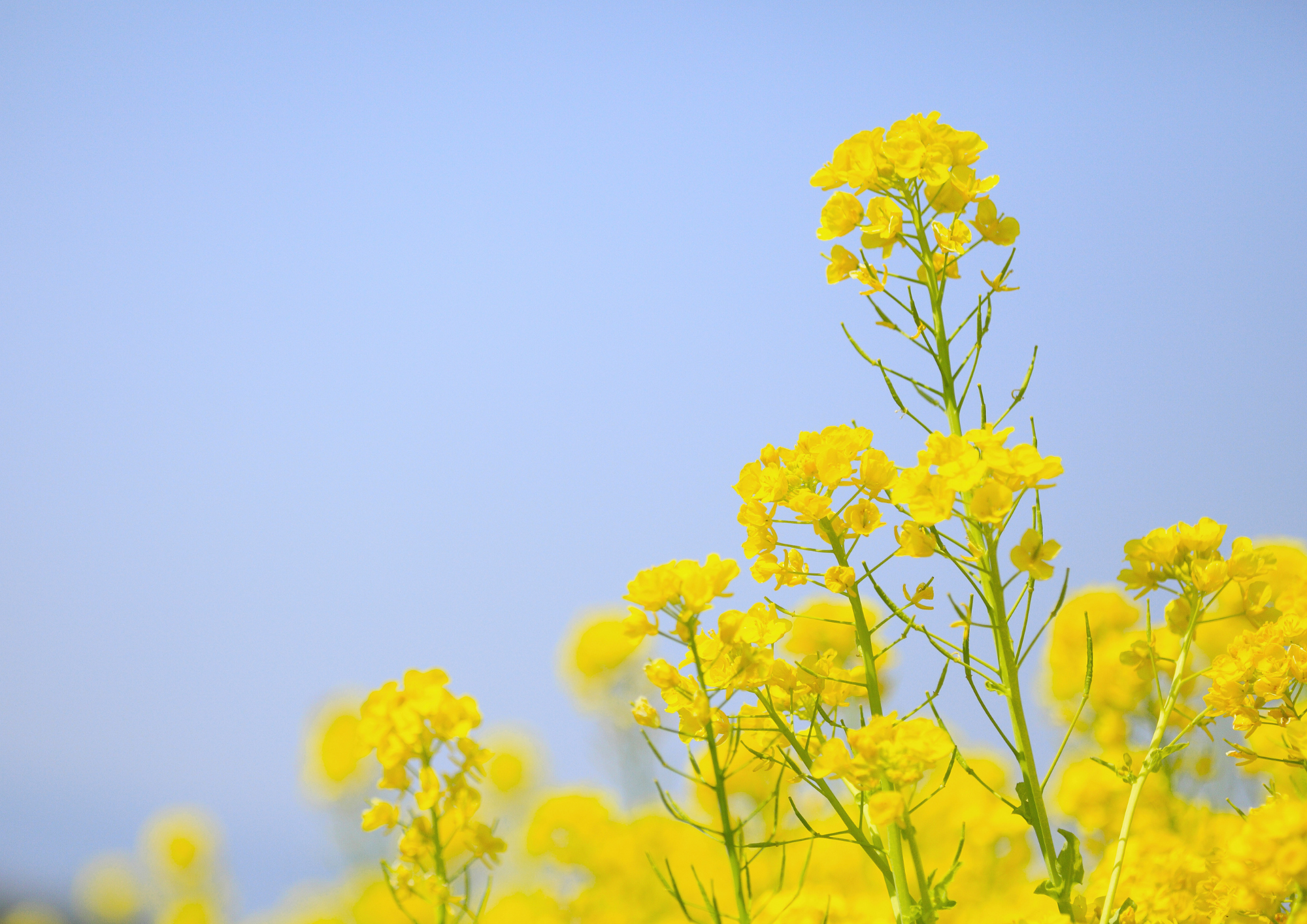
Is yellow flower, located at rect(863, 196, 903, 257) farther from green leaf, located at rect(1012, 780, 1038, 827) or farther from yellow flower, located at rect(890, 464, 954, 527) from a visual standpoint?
green leaf, located at rect(1012, 780, 1038, 827)

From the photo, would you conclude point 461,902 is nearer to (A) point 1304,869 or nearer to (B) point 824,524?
(B) point 824,524

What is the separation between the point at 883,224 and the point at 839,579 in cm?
43

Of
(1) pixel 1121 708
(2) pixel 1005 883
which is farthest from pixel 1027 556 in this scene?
(2) pixel 1005 883

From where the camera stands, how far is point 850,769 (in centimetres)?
88

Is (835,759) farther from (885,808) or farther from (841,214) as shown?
(841,214)

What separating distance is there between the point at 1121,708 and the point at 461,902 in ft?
5.27

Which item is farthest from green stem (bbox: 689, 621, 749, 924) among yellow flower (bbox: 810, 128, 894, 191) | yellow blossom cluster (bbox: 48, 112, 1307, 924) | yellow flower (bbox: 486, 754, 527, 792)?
yellow flower (bbox: 486, 754, 527, 792)

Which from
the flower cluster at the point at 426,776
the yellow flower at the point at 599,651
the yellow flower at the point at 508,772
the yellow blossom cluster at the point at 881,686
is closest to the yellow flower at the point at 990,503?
the yellow blossom cluster at the point at 881,686

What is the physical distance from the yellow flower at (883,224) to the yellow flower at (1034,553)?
372 millimetres

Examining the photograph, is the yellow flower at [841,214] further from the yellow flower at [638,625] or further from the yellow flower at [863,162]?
the yellow flower at [638,625]

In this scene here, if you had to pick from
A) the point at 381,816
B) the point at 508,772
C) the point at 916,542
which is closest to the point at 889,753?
the point at 916,542

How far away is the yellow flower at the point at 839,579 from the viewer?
3.23ft

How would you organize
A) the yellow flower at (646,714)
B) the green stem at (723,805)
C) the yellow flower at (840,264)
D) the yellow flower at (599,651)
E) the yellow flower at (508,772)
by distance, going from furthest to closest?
the yellow flower at (508,772)
the yellow flower at (599,651)
the yellow flower at (840,264)
the yellow flower at (646,714)
the green stem at (723,805)

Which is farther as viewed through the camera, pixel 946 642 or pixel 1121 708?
pixel 1121 708
